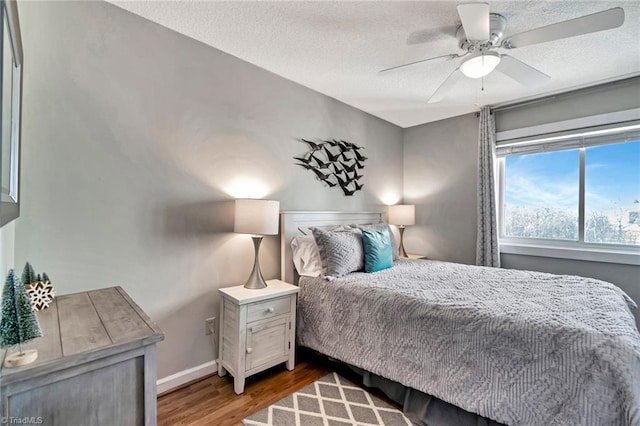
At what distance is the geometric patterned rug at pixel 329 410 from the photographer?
1782mm

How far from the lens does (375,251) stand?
2639mm

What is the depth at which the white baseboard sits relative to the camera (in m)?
2.05

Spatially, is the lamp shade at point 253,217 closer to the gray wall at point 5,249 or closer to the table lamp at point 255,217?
the table lamp at point 255,217

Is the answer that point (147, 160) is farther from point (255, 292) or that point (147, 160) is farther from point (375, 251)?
point (375, 251)

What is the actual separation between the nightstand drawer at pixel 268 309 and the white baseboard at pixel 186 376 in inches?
22.4

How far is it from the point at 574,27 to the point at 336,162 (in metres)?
2.14

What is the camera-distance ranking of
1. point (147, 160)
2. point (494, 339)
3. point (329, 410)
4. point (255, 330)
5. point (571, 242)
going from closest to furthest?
point (494, 339)
point (329, 410)
point (147, 160)
point (255, 330)
point (571, 242)

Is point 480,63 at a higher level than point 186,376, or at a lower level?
higher

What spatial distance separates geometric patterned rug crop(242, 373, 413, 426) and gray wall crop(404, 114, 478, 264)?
2.35 m

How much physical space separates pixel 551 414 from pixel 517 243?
8.30 ft

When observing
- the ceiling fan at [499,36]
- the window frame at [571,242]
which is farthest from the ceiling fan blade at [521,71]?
the window frame at [571,242]

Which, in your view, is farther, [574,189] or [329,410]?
[574,189]

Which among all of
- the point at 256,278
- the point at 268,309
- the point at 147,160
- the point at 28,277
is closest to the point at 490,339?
the point at 268,309

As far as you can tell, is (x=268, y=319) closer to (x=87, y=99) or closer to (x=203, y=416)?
(x=203, y=416)
